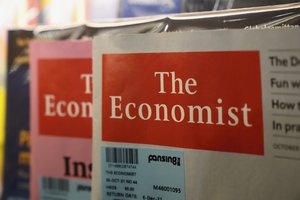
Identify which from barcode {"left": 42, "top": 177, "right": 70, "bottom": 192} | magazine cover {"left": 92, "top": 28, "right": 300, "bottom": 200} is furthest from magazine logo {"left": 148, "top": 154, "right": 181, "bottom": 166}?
barcode {"left": 42, "top": 177, "right": 70, "bottom": 192}

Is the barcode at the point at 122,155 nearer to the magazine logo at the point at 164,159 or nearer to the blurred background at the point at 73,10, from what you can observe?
the magazine logo at the point at 164,159

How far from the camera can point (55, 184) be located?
382 mm

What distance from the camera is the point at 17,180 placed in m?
0.43

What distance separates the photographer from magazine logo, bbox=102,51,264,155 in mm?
271

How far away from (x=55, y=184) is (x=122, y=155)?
12 cm

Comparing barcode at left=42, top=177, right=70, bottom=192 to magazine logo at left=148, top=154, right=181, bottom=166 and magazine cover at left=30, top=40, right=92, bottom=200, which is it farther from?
magazine logo at left=148, top=154, right=181, bottom=166

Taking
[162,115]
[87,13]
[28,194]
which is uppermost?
[87,13]

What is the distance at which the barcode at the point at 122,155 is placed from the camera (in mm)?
306

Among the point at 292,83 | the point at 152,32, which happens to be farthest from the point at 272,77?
the point at 152,32

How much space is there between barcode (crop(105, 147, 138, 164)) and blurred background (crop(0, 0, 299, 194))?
6.1 inches

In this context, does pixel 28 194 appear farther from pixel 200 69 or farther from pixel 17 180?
pixel 200 69

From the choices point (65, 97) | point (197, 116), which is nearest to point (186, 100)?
point (197, 116)

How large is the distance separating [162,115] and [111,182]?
8 cm

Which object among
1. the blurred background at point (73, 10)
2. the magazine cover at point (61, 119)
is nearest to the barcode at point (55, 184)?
the magazine cover at point (61, 119)
